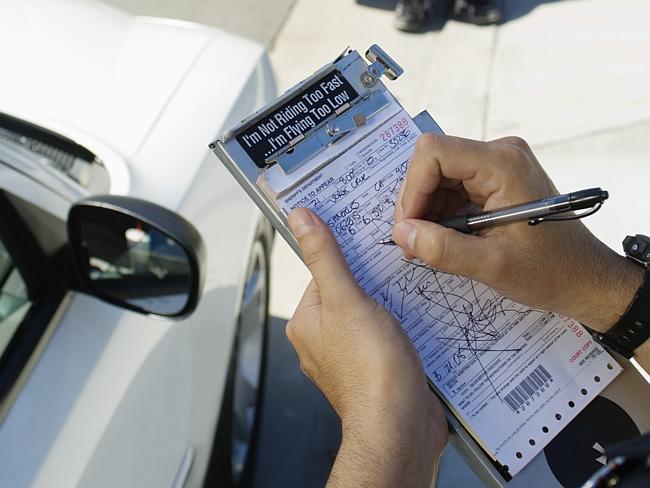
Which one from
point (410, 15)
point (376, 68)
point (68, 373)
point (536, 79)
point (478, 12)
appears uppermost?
point (478, 12)

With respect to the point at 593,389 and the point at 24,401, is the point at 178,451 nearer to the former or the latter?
the point at 24,401

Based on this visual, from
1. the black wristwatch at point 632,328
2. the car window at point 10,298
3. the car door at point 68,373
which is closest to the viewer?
the black wristwatch at point 632,328

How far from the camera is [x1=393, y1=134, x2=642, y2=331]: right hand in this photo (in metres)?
1.39

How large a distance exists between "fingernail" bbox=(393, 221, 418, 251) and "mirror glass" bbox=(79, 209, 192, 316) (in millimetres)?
720

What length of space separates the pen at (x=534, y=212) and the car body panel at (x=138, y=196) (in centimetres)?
88

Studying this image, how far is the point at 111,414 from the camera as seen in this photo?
71.9 inches

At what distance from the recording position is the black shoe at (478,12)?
5293mm

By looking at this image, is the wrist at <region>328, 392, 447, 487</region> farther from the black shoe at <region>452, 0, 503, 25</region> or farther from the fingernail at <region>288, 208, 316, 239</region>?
the black shoe at <region>452, 0, 503, 25</region>

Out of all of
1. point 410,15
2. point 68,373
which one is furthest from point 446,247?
point 410,15

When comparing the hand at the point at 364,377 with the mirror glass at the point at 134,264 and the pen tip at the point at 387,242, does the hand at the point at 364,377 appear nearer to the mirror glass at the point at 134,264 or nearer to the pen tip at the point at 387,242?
the pen tip at the point at 387,242

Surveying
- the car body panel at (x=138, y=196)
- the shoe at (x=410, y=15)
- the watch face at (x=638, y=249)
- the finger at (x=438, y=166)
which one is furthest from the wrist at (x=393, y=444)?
the shoe at (x=410, y=15)

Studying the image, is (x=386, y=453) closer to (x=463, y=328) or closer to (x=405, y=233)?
(x=463, y=328)

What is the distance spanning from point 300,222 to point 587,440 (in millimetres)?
694

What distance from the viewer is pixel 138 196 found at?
222cm
